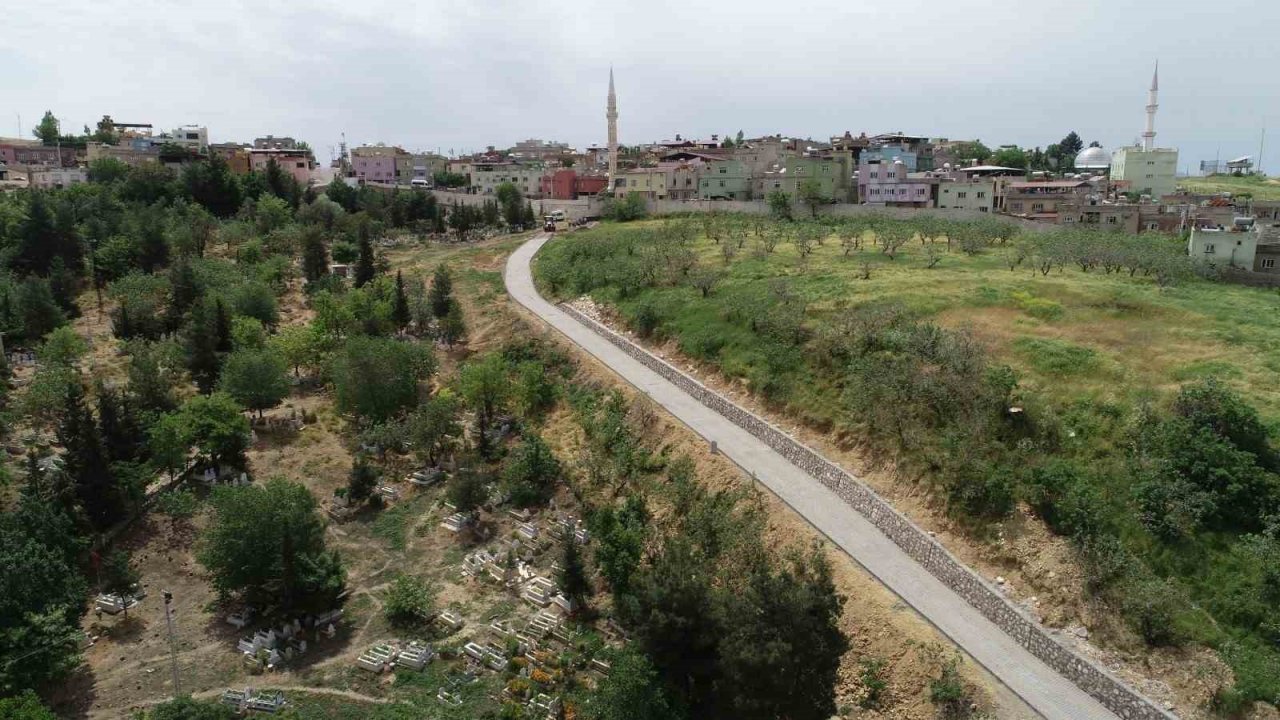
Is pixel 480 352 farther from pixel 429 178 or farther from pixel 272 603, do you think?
pixel 429 178

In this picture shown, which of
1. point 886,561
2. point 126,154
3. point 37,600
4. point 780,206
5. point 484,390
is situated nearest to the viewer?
point 37,600

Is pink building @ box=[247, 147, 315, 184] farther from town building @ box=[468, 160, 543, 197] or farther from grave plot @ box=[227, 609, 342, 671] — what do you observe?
grave plot @ box=[227, 609, 342, 671]

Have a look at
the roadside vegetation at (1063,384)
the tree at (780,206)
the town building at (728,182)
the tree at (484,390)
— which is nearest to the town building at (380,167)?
the town building at (728,182)

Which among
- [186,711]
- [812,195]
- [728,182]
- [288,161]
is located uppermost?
[288,161]

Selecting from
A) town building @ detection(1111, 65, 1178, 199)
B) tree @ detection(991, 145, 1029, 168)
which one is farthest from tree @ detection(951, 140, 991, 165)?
town building @ detection(1111, 65, 1178, 199)

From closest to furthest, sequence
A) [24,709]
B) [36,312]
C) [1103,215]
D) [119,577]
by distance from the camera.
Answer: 1. [24,709]
2. [119,577]
3. [36,312]
4. [1103,215]

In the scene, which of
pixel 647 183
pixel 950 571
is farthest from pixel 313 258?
pixel 950 571

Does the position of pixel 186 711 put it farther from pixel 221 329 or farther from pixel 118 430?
pixel 221 329
